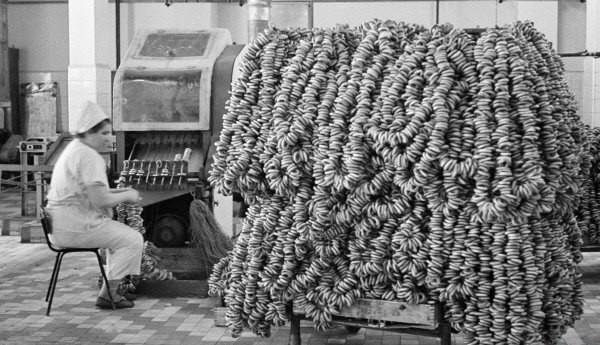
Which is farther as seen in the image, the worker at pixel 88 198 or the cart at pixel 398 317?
the worker at pixel 88 198

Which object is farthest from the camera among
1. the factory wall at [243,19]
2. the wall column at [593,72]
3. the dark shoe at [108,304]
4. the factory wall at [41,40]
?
the factory wall at [41,40]

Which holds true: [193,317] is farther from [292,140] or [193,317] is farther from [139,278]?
[292,140]

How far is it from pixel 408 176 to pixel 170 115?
3663 millimetres

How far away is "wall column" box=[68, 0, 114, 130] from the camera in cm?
1301

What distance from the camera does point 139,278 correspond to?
23.5ft

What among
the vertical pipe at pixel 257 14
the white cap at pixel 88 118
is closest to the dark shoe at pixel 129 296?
the white cap at pixel 88 118

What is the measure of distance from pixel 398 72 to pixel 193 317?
2.87 meters

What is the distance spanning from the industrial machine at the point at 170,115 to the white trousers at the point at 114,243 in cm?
95

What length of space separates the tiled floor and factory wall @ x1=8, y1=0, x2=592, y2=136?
9352mm

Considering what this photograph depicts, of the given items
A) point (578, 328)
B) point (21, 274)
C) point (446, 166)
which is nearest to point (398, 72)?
point (446, 166)

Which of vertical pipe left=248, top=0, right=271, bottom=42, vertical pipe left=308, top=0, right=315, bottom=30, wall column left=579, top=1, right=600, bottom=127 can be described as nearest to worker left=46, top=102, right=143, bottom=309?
wall column left=579, top=1, right=600, bottom=127

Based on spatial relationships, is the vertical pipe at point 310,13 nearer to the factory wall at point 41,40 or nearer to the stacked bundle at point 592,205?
the factory wall at point 41,40

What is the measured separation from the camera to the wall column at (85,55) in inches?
512

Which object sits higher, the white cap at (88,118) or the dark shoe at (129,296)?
the white cap at (88,118)
